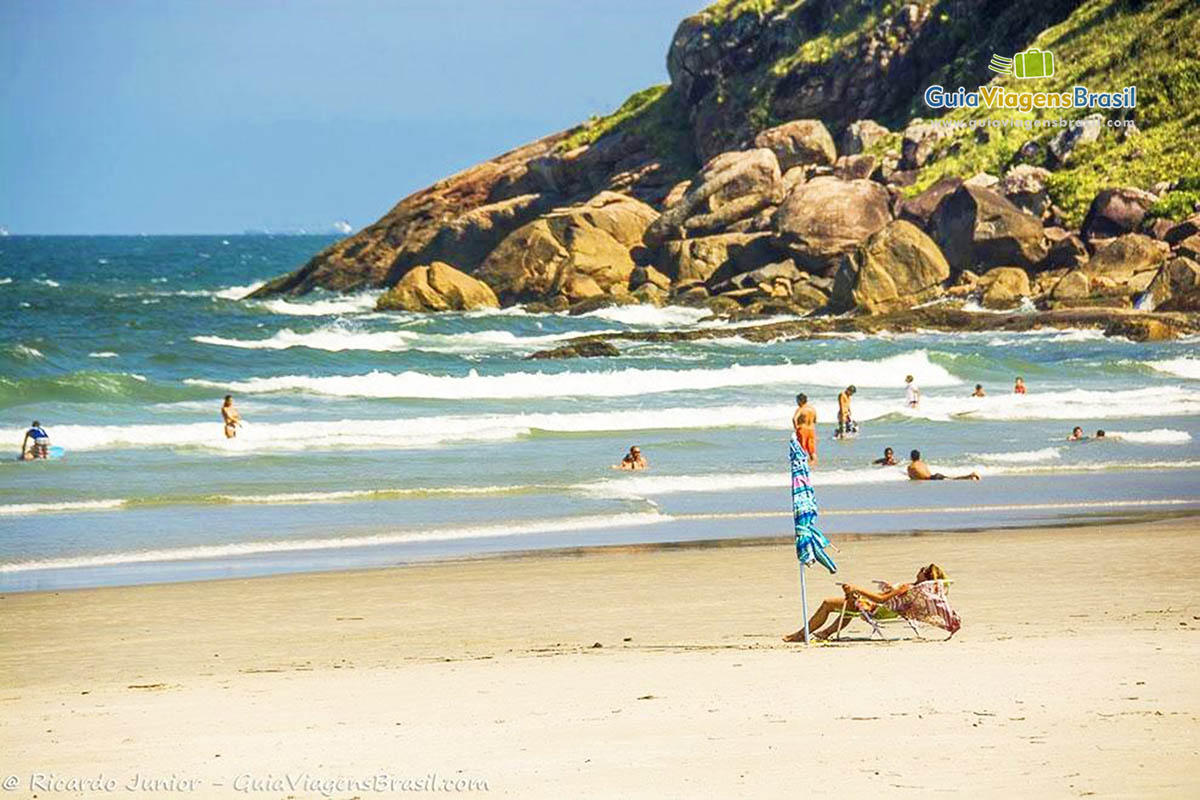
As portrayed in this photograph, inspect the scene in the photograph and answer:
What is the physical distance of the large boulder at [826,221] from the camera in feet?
149

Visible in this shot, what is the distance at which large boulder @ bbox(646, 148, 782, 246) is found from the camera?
4922cm

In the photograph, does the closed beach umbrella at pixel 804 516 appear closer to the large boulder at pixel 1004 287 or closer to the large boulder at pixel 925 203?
the large boulder at pixel 1004 287

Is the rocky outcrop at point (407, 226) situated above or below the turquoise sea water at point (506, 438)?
above

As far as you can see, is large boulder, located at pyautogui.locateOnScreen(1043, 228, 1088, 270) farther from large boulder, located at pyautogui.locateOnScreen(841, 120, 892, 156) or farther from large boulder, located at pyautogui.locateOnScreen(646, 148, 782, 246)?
large boulder, located at pyautogui.locateOnScreen(646, 148, 782, 246)

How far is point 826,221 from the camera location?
45406 mm

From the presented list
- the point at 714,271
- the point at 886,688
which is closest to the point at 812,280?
the point at 714,271

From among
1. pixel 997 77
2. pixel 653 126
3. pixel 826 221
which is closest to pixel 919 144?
pixel 997 77

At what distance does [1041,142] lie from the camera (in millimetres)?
48875

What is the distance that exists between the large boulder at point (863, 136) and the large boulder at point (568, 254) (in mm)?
6887

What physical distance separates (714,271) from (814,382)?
1357 centimetres

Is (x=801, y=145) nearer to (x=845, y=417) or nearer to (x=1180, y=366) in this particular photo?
(x=1180, y=366)

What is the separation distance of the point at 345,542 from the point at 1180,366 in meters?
23.9

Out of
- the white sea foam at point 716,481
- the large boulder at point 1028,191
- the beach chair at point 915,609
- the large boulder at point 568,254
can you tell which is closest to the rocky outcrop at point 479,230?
the large boulder at point 568,254

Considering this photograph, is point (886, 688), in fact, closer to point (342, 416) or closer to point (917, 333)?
point (342, 416)
